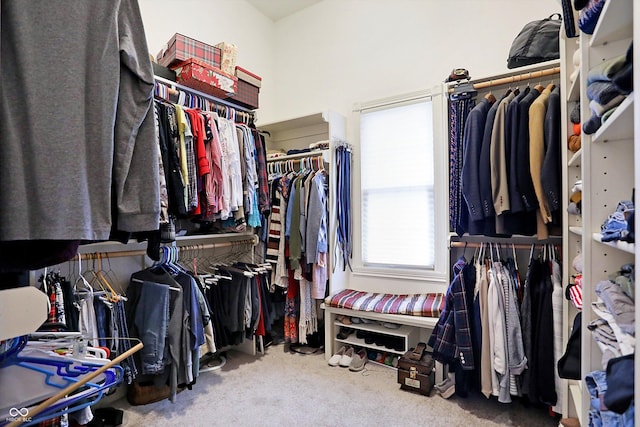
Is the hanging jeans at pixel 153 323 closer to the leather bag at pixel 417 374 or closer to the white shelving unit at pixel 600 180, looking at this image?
the leather bag at pixel 417 374

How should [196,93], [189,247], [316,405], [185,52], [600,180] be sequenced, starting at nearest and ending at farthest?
[600,180] → [316,405] → [185,52] → [196,93] → [189,247]

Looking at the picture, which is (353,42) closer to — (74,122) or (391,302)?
(391,302)

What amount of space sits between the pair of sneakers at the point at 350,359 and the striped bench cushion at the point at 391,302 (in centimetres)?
39

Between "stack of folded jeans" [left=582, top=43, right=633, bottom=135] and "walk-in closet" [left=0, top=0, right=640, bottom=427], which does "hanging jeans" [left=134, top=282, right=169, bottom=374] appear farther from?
"stack of folded jeans" [left=582, top=43, right=633, bottom=135]

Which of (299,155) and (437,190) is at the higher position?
(299,155)

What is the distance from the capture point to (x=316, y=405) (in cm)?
→ 201

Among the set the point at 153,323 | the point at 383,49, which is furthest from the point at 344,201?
the point at 153,323

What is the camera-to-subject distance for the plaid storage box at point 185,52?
7.24 ft

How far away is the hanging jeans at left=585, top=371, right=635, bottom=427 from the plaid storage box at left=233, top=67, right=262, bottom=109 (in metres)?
2.55

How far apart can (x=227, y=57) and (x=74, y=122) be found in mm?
2027

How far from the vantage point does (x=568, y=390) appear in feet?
5.42

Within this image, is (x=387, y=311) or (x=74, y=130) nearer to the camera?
(x=74, y=130)

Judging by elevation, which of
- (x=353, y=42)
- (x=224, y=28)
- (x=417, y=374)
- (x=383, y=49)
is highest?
(x=224, y=28)

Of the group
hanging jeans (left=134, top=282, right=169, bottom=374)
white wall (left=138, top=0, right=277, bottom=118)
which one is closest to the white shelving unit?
hanging jeans (left=134, top=282, right=169, bottom=374)
